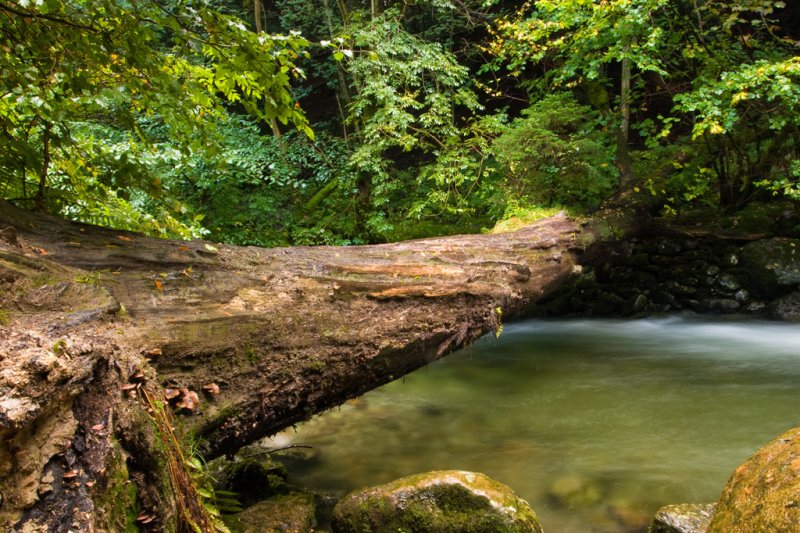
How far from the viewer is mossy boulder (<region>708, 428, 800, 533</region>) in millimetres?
2111

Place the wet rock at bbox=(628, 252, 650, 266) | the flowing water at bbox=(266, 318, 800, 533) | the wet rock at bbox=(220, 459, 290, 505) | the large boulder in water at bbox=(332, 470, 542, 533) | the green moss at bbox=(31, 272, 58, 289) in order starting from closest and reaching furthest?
the green moss at bbox=(31, 272, 58, 289) < the large boulder in water at bbox=(332, 470, 542, 533) < the wet rock at bbox=(220, 459, 290, 505) < the flowing water at bbox=(266, 318, 800, 533) < the wet rock at bbox=(628, 252, 650, 266)

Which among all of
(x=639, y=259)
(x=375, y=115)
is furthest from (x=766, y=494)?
(x=375, y=115)

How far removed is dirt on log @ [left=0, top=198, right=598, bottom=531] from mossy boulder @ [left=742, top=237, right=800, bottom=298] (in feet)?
18.2

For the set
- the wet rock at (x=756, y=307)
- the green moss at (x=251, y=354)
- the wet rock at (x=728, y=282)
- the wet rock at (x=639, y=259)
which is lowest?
the wet rock at (x=756, y=307)

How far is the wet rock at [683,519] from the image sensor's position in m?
2.87

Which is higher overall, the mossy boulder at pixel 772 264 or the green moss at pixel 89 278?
the green moss at pixel 89 278

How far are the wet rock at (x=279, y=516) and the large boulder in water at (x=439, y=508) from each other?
0.19 metres

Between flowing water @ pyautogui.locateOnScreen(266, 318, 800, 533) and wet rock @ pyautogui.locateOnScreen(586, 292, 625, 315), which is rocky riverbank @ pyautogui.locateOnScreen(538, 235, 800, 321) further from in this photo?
flowing water @ pyautogui.locateOnScreen(266, 318, 800, 533)

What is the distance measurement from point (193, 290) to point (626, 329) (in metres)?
7.19

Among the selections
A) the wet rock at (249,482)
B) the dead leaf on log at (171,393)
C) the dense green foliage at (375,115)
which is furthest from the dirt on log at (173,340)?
the dense green foliage at (375,115)

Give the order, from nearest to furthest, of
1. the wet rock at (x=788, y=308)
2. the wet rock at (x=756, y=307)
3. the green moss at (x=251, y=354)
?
the green moss at (x=251, y=354) → the wet rock at (x=788, y=308) → the wet rock at (x=756, y=307)

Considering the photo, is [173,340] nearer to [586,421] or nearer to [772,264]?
[586,421]

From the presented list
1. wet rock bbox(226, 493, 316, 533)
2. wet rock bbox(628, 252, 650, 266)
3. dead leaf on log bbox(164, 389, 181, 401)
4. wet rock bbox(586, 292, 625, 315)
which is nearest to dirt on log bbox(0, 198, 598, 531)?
dead leaf on log bbox(164, 389, 181, 401)

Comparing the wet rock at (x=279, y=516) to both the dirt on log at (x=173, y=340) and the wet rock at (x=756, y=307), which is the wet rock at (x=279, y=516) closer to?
the dirt on log at (x=173, y=340)
